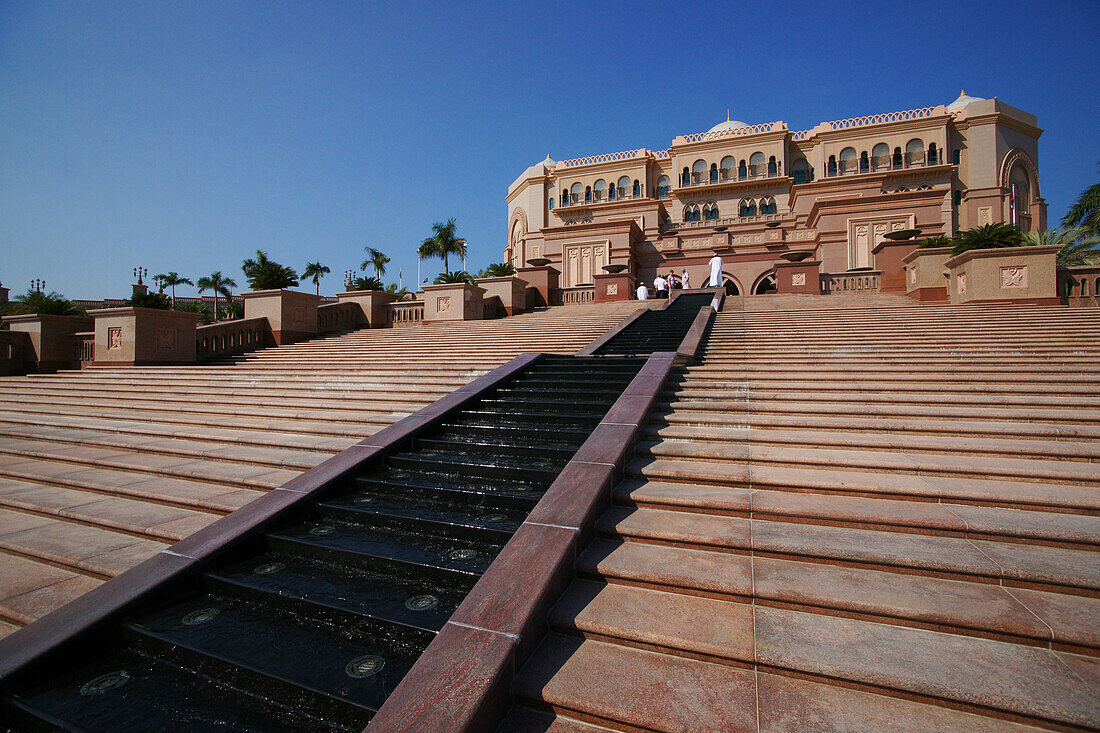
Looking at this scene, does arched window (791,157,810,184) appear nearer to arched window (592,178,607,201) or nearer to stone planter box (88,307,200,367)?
arched window (592,178,607,201)

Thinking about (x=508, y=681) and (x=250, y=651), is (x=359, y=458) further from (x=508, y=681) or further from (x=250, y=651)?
(x=508, y=681)

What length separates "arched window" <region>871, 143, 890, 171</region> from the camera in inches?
1500

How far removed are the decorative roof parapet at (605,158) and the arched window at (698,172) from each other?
188 inches

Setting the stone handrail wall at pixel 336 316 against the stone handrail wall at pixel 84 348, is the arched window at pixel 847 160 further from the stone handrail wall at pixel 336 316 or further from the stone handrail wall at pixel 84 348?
the stone handrail wall at pixel 84 348

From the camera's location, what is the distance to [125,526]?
4.58 meters

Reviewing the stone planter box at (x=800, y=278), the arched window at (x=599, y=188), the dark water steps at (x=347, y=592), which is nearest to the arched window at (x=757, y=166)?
the arched window at (x=599, y=188)

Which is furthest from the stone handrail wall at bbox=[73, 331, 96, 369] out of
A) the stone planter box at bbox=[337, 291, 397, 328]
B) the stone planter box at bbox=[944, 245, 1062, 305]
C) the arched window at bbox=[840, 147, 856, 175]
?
the arched window at bbox=[840, 147, 856, 175]

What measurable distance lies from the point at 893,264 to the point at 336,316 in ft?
72.8

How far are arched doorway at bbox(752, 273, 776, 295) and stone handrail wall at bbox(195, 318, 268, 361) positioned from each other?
29743mm

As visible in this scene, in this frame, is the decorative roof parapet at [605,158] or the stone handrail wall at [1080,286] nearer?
the stone handrail wall at [1080,286]

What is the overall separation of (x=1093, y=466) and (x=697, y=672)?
186 inches

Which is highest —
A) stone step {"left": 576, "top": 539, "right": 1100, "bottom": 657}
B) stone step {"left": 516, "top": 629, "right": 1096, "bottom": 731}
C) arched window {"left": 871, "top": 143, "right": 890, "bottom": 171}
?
arched window {"left": 871, "top": 143, "right": 890, "bottom": 171}

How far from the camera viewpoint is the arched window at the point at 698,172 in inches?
1690

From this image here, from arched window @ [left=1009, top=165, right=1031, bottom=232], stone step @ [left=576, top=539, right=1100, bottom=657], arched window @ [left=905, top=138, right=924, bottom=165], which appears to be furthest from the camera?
arched window @ [left=1009, top=165, right=1031, bottom=232]
